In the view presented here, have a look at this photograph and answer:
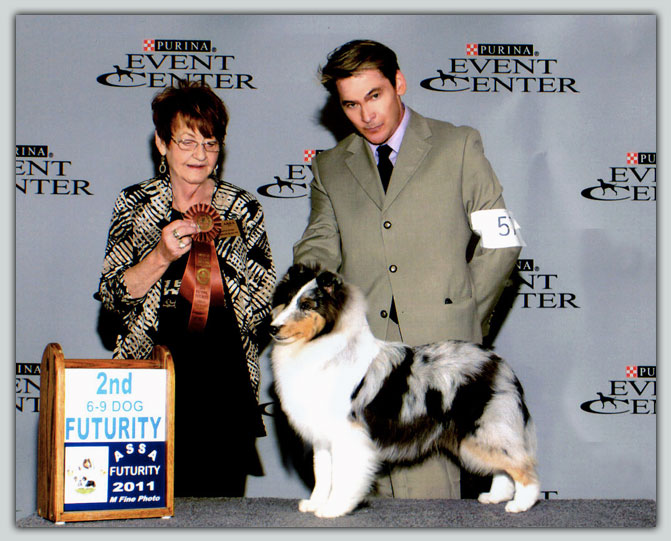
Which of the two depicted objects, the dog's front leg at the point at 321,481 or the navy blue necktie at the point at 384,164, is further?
the navy blue necktie at the point at 384,164

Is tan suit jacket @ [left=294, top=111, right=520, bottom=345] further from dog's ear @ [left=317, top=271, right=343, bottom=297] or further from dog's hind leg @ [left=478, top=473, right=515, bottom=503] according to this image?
dog's hind leg @ [left=478, top=473, right=515, bottom=503]

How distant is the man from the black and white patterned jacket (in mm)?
225

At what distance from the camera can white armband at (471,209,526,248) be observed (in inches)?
131

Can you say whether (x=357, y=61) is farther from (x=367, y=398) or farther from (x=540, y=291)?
(x=540, y=291)

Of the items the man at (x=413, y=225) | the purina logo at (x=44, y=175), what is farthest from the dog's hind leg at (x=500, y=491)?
the purina logo at (x=44, y=175)

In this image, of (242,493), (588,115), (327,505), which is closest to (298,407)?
(327,505)

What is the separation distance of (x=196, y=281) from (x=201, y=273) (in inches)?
1.6

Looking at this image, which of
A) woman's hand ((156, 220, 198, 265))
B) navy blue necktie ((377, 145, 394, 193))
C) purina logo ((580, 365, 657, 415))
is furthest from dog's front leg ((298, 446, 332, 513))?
purina logo ((580, 365, 657, 415))

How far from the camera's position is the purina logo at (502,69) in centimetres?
468

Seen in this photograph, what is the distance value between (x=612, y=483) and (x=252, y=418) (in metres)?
2.42

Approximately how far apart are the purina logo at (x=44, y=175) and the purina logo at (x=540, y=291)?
8.75 feet

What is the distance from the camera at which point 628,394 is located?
466 cm

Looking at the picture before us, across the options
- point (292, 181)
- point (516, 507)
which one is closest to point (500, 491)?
point (516, 507)

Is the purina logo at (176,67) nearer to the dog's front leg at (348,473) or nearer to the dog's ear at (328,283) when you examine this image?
the dog's ear at (328,283)
